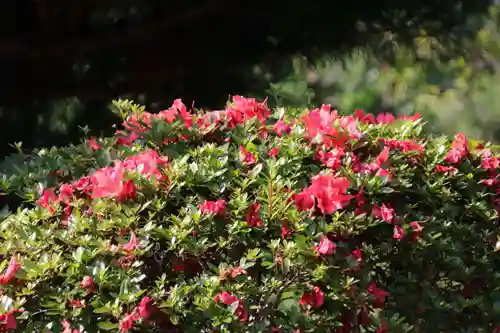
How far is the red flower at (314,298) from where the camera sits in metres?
2.35

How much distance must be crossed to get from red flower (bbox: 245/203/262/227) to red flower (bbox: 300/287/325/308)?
0.86 feet

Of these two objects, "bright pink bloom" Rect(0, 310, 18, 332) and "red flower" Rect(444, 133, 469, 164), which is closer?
"bright pink bloom" Rect(0, 310, 18, 332)

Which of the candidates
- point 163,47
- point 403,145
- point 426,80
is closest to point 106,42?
point 163,47

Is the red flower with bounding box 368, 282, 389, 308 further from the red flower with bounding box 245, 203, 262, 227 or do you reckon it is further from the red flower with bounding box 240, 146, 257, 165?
the red flower with bounding box 240, 146, 257, 165

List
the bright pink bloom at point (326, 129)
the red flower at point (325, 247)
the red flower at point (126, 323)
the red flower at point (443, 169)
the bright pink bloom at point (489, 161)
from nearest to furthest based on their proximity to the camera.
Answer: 1. the red flower at point (126, 323)
2. the red flower at point (325, 247)
3. the bright pink bloom at point (326, 129)
4. the red flower at point (443, 169)
5. the bright pink bloom at point (489, 161)

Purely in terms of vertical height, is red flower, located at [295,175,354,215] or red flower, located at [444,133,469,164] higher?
red flower, located at [444,133,469,164]

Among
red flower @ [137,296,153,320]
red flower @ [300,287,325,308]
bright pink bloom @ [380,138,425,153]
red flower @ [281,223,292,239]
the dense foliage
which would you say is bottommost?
red flower @ [137,296,153,320]

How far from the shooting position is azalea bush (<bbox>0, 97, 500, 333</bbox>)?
2223 millimetres

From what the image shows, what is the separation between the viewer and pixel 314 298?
2.35 metres

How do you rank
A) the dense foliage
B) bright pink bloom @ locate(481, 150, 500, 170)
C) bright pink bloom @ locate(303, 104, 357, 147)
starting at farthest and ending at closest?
1. the dense foliage
2. bright pink bloom @ locate(481, 150, 500, 170)
3. bright pink bloom @ locate(303, 104, 357, 147)

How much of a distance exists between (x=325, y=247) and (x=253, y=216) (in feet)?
0.80

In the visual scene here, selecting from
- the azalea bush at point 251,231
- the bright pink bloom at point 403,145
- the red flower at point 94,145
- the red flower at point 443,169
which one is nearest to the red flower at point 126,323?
the azalea bush at point 251,231

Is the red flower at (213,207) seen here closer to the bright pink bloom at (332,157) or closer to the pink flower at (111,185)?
the pink flower at (111,185)

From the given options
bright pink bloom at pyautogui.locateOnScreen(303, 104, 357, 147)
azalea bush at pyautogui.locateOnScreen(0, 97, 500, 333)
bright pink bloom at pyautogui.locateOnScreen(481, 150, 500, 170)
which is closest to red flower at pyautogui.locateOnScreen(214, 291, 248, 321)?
azalea bush at pyautogui.locateOnScreen(0, 97, 500, 333)
